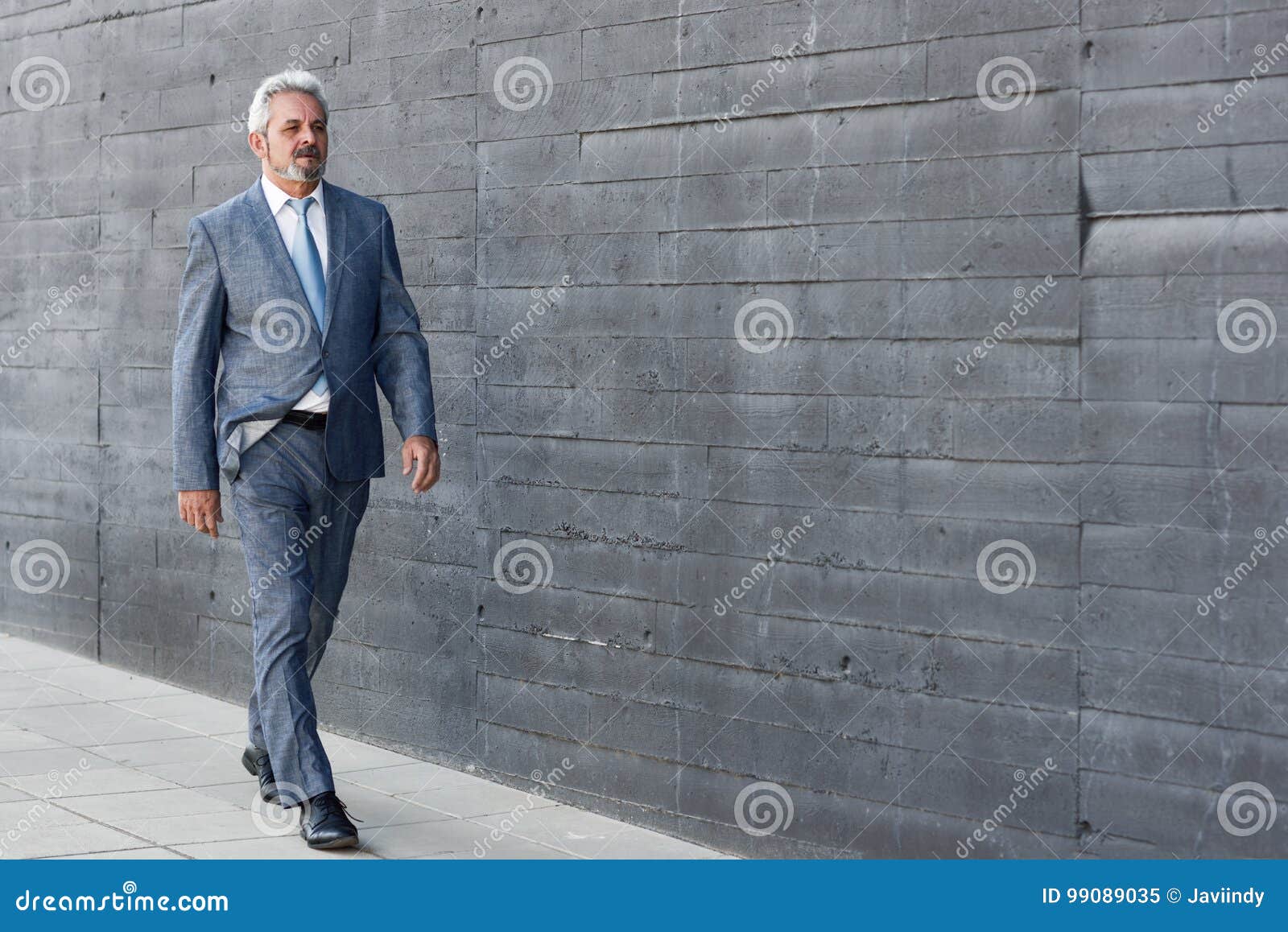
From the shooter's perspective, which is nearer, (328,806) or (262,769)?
(328,806)

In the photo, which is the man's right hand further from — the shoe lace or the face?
the face

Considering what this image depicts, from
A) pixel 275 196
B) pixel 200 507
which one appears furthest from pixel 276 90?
pixel 200 507

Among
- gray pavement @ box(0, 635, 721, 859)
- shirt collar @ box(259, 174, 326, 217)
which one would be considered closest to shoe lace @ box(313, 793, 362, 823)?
gray pavement @ box(0, 635, 721, 859)

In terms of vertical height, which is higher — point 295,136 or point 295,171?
point 295,136

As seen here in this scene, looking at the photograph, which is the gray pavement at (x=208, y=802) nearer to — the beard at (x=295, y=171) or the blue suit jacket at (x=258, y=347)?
the blue suit jacket at (x=258, y=347)

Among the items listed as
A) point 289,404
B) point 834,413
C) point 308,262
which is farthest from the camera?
point 308,262

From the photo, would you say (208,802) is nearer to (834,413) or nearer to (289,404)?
(289,404)

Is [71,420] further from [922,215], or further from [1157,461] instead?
[1157,461]

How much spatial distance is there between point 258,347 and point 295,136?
0.63 meters

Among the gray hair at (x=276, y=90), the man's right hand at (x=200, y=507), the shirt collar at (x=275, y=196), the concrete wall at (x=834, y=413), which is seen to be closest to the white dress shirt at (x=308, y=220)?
the shirt collar at (x=275, y=196)

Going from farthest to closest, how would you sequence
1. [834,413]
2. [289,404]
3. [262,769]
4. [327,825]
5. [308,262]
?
[262,769] → [308,262] → [289,404] → [327,825] → [834,413]

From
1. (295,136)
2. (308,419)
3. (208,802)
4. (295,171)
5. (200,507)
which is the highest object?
(295,136)

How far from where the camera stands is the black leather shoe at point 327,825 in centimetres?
459

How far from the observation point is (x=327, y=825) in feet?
15.1
